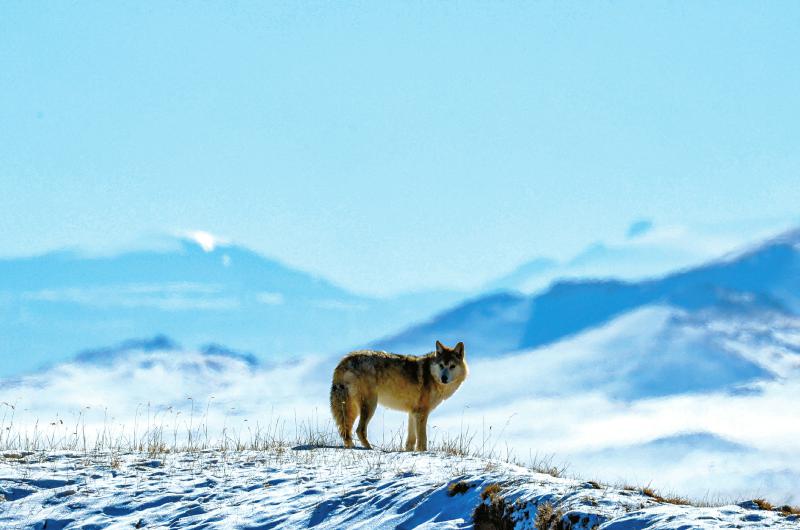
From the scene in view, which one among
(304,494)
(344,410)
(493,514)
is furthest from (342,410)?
(493,514)

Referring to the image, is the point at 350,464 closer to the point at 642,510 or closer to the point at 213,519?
the point at 213,519

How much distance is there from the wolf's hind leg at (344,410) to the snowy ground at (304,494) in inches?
65.0

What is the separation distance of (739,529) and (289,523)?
5.24 m

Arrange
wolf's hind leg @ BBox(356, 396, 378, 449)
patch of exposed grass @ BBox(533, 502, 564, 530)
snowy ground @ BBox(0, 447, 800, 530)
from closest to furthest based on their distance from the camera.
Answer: patch of exposed grass @ BBox(533, 502, 564, 530)
snowy ground @ BBox(0, 447, 800, 530)
wolf's hind leg @ BBox(356, 396, 378, 449)

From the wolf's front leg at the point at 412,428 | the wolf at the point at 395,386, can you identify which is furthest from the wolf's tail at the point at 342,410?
the wolf's front leg at the point at 412,428

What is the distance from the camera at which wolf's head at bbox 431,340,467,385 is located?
699 inches

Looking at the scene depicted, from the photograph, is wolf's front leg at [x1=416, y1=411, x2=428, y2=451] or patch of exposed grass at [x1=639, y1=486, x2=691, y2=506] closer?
patch of exposed grass at [x1=639, y1=486, x2=691, y2=506]

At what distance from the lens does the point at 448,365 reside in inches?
706

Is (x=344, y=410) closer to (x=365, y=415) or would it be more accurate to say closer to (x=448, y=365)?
(x=365, y=415)

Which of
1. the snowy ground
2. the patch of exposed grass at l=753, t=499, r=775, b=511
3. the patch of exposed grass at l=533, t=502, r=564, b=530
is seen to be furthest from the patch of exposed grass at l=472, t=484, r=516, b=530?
the patch of exposed grass at l=753, t=499, r=775, b=511

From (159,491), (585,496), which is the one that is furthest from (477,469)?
(159,491)

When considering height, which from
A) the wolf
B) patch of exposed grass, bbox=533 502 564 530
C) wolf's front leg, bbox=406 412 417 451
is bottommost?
patch of exposed grass, bbox=533 502 564 530

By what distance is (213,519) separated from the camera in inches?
453

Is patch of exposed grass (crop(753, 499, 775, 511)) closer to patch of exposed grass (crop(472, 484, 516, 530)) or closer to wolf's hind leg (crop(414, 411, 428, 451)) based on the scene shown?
patch of exposed grass (crop(472, 484, 516, 530))
